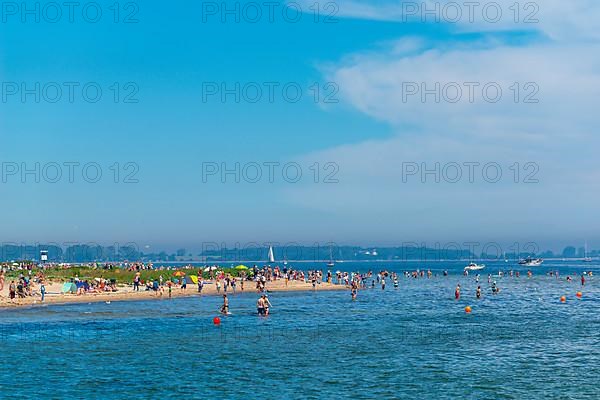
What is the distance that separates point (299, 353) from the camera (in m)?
39.5

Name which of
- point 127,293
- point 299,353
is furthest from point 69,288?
point 299,353

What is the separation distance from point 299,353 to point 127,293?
148 ft

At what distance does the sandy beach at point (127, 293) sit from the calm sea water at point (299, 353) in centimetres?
384

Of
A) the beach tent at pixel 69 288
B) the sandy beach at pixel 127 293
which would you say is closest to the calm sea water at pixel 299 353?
the sandy beach at pixel 127 293

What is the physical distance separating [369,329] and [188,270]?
6600cm

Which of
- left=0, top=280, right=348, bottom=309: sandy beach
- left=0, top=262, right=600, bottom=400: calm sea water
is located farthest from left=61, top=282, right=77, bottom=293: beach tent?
left=0, top=262, right=600, bottom=400: calm sea water

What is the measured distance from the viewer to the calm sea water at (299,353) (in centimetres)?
2995

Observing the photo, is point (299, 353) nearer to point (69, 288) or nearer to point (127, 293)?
point (127, 293)

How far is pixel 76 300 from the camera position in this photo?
71438 mm

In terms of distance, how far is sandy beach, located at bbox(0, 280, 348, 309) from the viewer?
67.6 meters

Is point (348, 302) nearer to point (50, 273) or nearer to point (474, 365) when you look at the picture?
point (474, 365)

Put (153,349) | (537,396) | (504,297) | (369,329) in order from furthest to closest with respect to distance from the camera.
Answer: (504,297) → (369,329) → (153,349) → (537,396)

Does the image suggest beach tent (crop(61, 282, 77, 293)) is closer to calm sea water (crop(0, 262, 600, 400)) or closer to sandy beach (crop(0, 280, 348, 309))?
sandy beach (crop(0, 280, 348, 309))

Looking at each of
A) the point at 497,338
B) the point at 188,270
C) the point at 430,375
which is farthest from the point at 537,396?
the point at 188,270
